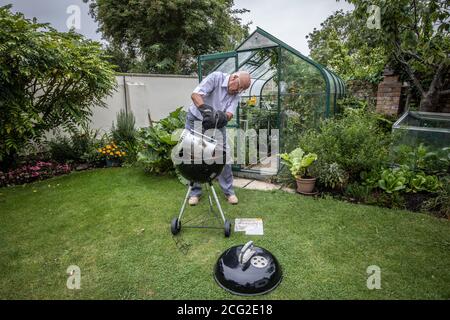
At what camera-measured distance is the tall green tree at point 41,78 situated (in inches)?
151

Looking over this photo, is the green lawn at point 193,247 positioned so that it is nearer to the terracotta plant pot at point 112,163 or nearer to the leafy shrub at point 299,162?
the leafy shrub at point 299,162

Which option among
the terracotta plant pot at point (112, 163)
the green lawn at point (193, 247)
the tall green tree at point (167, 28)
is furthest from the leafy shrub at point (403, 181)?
the tall green tree at point (167, 28)

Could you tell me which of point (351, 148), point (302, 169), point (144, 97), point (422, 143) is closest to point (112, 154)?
point (144, 97)

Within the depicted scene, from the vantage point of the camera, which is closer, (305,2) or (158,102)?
(305,2)

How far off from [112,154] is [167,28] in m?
9.69

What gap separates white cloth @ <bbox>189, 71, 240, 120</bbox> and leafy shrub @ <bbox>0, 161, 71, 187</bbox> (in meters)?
3.59

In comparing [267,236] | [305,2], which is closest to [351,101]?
[305,2]

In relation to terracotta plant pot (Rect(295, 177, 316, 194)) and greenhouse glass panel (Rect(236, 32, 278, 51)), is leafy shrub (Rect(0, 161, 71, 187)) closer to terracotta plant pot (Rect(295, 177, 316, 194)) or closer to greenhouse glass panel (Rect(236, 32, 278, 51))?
greenhouse glass panel (Rect(236, 32, 278, 51))

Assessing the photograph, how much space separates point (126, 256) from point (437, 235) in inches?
129

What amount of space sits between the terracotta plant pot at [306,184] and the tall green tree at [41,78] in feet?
13.6

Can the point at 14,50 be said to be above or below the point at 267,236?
above

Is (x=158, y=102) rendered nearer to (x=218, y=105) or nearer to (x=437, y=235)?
(x=218, y=105)

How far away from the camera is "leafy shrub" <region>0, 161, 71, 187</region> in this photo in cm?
455

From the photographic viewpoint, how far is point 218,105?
3.39 meters
